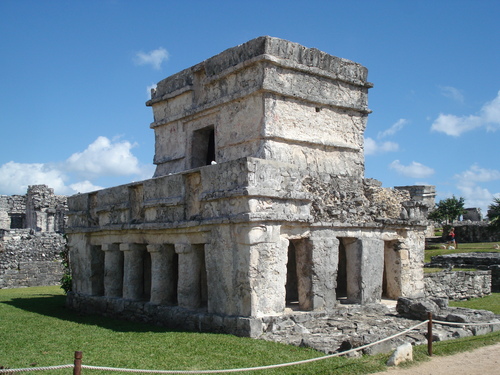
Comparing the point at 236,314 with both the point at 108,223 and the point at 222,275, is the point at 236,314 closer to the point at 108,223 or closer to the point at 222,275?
the point at 222,275

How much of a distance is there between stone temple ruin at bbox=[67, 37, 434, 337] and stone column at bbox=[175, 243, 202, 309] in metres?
0.02

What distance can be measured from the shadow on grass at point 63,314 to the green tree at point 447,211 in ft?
96.4

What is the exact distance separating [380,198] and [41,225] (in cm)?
2415

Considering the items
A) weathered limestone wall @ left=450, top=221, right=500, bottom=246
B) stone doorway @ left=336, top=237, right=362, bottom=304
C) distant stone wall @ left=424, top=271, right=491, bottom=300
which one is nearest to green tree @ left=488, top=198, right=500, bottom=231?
weathered limestone wall @ left=450, top=221, right=500, bottom=246

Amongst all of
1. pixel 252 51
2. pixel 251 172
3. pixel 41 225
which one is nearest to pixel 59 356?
pixel 251 172

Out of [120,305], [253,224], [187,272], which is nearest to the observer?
[253,224]

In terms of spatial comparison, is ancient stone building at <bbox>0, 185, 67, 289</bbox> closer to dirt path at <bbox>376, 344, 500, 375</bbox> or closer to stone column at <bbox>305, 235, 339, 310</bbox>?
stone column at <bbox>305, 235, 339, 310</bbox>

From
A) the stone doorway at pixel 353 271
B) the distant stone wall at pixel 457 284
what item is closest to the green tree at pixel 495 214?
the distant stone wall at pixel 457 284

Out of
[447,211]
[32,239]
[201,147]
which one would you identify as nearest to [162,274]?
[201,147]

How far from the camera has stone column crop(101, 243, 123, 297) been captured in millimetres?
12109

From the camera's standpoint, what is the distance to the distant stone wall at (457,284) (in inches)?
520

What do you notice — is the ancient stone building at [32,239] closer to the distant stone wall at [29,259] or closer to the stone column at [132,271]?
the distant stone wall at [29,259]

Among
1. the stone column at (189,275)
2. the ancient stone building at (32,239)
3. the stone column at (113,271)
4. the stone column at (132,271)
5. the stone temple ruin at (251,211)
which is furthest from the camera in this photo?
the ancient stone building at (32,239)

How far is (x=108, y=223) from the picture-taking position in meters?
12.2
